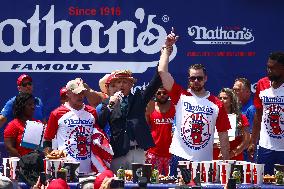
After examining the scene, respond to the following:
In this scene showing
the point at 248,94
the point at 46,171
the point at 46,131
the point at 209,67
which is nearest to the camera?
the point at 46,171

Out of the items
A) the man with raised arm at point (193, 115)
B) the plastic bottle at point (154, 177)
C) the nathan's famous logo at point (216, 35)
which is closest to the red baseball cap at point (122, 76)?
the man with raised arm at point (193, 115)

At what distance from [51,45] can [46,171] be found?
14.6ft

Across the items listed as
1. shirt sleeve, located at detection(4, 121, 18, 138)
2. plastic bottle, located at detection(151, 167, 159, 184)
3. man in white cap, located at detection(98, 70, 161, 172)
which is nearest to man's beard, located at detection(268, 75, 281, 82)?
man in white cap, located at detection(98, 70, 161, 172)

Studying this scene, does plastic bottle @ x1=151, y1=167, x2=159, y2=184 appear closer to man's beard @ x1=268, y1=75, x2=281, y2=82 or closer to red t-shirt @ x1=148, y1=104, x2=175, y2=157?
man's beard @ x1=268, y1=75, x2=281, y2=82

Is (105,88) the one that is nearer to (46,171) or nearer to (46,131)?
(46,131)

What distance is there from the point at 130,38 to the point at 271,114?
3.73 m

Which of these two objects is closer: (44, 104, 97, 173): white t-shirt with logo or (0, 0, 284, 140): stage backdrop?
(44, 104, 97, 173): white t-shirt with logo

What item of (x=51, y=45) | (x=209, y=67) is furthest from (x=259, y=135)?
(x=51, y=45)

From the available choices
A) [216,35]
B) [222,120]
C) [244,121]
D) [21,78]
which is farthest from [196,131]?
[216,35]

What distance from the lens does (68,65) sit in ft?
40.7

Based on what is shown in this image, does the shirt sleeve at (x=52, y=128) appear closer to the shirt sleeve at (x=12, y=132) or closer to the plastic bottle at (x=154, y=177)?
the shirt sleeve at (x=12, y=132)

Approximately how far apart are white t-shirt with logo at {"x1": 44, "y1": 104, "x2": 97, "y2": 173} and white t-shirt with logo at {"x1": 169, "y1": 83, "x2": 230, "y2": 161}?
0.78m

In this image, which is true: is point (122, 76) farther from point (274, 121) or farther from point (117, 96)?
point (274, 121)

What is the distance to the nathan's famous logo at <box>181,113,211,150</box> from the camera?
8797mm
